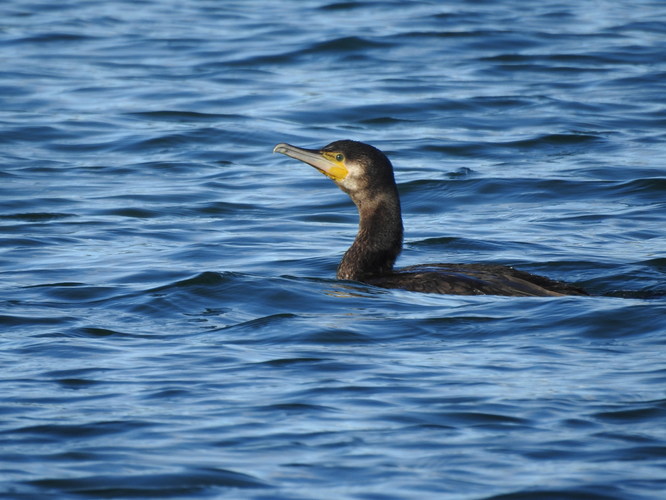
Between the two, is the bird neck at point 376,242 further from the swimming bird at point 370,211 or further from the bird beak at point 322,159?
the bird beak at point 322,159

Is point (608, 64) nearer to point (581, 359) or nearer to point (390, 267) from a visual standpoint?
point (390, 267)

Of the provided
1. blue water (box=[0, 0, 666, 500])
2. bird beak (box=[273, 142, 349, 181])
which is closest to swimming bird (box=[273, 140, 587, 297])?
bird beak (box=[273, 142, 349, 181])

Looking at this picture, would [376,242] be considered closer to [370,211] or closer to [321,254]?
[370,211]

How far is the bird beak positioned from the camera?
1019cm

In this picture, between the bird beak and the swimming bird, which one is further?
the bird beak

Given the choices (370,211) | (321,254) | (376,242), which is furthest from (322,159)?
(321,254)

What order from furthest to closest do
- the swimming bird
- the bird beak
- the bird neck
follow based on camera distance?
the bird beak < the bird neck < the swimming bird

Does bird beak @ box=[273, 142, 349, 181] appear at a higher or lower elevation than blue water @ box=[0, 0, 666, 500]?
higher

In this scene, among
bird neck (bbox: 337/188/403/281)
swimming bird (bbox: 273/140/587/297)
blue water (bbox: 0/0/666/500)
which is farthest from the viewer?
bird neck (bbox: 337/188/403/281)

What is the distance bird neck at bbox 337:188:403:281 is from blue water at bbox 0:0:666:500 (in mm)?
248

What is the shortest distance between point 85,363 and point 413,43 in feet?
47.6

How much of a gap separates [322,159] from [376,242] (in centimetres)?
77

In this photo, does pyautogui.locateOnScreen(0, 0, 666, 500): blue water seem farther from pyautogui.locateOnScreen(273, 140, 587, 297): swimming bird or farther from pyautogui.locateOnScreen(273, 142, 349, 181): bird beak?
pyautogui.locateOnScreen(273, 142, 349, 181): bird beak

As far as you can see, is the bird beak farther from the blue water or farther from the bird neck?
the blue water
